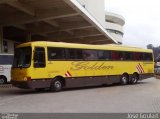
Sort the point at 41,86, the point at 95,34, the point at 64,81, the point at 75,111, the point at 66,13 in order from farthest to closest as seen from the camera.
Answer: the point at 95,34, the point at 66,13, the point at 64,81, the point at 41,86, the point at 75,111

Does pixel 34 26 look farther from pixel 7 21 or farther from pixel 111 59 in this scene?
pixel 111 59

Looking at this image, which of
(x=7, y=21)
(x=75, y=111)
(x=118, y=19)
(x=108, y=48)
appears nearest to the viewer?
(x=75, y=111)

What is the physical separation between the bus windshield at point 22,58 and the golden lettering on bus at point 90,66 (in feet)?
10.8

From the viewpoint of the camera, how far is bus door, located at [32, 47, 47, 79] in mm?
20344

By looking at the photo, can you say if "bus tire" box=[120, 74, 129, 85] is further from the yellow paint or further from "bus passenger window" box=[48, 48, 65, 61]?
"bus passenger window" box=[48, 48, 65, 61]

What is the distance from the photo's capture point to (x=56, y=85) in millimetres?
21531

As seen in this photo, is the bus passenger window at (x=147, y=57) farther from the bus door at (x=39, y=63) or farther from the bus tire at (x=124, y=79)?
the bus door at (x=39, y=63)

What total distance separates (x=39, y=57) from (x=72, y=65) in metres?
2.81

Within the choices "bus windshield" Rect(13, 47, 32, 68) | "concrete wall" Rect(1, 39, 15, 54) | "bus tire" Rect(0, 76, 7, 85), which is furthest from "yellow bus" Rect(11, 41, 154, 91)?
"concrete wall" Rect(1, 39, 15, 54)

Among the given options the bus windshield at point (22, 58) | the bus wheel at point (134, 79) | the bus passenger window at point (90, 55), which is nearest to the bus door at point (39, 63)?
the bus windshield at point (22, 58)

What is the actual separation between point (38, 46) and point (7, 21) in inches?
502

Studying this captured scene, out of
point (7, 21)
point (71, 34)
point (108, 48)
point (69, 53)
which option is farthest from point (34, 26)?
point (69, 53)

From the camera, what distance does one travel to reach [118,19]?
10600 cm

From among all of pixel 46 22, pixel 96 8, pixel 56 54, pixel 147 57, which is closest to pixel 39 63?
pixel 56 54
